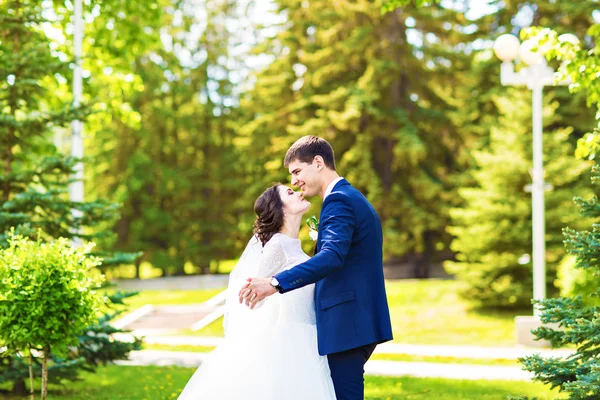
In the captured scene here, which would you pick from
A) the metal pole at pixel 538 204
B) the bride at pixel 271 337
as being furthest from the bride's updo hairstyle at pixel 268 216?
the metal pole at pixel 538 204

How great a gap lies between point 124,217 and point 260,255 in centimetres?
2925

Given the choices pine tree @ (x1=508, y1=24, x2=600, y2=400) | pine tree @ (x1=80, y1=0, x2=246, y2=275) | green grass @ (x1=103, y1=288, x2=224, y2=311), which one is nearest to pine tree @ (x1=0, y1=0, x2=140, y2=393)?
pine tree @ (x1=508, y1=24, x2=600, y2=400)

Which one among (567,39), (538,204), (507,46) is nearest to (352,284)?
(567,39)

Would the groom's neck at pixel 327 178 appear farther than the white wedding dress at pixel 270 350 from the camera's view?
No

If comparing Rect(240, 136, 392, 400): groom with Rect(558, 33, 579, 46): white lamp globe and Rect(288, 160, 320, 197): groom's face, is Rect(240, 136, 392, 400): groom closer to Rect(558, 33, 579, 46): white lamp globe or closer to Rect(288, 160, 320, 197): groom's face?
Rect(288, 160, 320, 197): groom's face

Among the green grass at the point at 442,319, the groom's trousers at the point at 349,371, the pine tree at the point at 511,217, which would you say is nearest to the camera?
the groom's trousers at the point at 349,371

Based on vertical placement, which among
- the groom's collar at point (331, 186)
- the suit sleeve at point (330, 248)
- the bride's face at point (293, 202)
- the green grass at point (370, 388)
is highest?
the groom's collar at point (331, 186)

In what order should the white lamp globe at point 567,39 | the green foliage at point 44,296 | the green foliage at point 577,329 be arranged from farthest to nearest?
the white lamp globe at point 567,39 → the green foliage at point 44,296 → the green foliage at point 577,329

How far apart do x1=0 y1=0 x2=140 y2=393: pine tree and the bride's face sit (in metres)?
4.46

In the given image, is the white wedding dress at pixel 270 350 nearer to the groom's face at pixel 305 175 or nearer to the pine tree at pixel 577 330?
the groom's face at pixel 305 175

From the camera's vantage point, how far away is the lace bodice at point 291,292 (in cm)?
530

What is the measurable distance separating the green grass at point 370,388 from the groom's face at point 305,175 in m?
4.44

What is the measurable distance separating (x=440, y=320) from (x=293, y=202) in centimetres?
1326

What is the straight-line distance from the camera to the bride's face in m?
5.46
